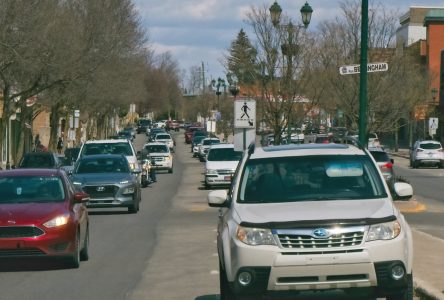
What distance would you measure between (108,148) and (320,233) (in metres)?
28.0

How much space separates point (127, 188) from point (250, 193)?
56.5 feet

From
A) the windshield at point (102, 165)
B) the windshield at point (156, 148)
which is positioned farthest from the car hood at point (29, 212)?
the windshield at point (156, 148)

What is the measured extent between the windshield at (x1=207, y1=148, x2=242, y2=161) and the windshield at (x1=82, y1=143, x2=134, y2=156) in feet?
18.9

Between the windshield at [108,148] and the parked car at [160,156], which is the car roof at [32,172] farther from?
the parked car at [160,156]

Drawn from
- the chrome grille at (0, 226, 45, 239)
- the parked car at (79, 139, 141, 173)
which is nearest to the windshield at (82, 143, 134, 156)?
the parked car at (79, 139, 141, 173)

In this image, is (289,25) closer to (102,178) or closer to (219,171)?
(219,171)

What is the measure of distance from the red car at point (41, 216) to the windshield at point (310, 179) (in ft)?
16.3

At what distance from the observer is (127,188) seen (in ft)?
92.1

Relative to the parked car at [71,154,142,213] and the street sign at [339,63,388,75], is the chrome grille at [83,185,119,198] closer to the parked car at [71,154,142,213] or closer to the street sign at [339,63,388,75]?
the parked car at [71,154,142,213]

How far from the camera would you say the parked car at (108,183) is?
2783 cm

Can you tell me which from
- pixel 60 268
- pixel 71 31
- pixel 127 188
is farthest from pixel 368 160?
pixel 71 31

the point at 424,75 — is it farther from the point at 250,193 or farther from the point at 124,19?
the point at 250,193

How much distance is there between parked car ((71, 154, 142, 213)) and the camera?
27.8 metres

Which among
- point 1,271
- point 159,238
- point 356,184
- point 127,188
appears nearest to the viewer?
point 356,184
